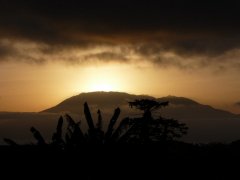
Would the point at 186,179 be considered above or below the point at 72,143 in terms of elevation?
below

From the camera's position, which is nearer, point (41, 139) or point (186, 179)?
point (41, 139)

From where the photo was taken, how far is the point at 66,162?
1667cm

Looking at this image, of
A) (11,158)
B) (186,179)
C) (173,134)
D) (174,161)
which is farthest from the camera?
(173,134)

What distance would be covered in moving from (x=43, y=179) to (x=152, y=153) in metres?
3.65

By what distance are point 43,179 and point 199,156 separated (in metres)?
12.8

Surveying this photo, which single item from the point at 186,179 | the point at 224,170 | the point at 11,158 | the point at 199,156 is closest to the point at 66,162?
the point at 11,158

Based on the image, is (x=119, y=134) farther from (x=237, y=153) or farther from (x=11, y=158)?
(x=237, y=153)

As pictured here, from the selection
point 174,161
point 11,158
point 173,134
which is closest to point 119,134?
point 11,158

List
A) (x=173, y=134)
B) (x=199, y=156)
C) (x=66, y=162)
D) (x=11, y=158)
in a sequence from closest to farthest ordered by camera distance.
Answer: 1. (x=66, y=162)
2. (x=11, y=158)
3. (x=199, y=156)
4. (x=173, y=134)

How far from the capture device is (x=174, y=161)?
24641 mm

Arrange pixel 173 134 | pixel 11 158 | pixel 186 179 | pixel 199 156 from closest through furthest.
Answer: pixel 11 158 → pixel 186 179 → pixel 199 156 → pixel 173 134

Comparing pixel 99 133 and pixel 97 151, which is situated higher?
pixel 99 133

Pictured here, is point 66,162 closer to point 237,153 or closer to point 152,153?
point 152,153

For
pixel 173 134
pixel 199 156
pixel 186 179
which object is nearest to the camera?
pixel 186 179
